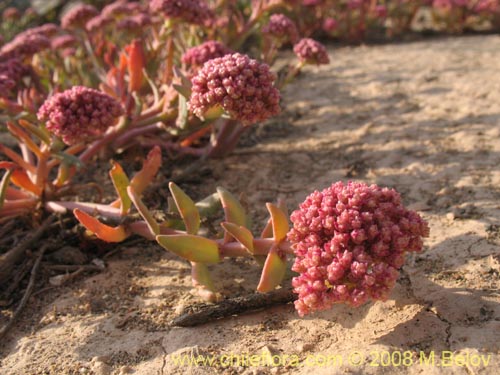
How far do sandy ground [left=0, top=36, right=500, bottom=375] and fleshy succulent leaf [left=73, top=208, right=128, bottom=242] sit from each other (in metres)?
0.27

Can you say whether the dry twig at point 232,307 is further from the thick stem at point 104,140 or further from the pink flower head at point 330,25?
the pink flower head at point 330,25

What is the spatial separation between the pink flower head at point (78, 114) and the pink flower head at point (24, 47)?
1.47 metres

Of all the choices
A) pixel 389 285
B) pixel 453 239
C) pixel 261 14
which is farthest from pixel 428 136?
pixel 389 285

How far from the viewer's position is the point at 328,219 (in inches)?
77.5

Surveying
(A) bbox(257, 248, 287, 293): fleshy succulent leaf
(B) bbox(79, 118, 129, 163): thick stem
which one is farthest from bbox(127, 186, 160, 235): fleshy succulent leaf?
(B) bbox(79, 118, 129, 163): thick stem

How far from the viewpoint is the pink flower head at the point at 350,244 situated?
6.20ft

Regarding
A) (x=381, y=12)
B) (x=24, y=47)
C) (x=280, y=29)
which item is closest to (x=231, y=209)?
(x=280, y=29)

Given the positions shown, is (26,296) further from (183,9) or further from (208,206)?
(183,9)

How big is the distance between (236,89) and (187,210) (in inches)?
22.3

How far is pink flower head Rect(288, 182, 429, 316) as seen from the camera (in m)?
1.89

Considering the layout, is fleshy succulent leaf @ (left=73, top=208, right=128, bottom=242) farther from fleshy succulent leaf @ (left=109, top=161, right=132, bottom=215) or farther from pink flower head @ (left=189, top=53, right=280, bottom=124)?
pink flower head @ (left=189, top=53, right=280, bottom=124)

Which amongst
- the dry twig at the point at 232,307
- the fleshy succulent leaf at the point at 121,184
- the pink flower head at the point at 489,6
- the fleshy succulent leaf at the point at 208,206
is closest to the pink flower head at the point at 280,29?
the fleshy succulent leaf at the point at 208,206

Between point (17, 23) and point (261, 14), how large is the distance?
167 inches

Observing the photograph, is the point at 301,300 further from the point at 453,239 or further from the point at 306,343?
the point at 453,239
